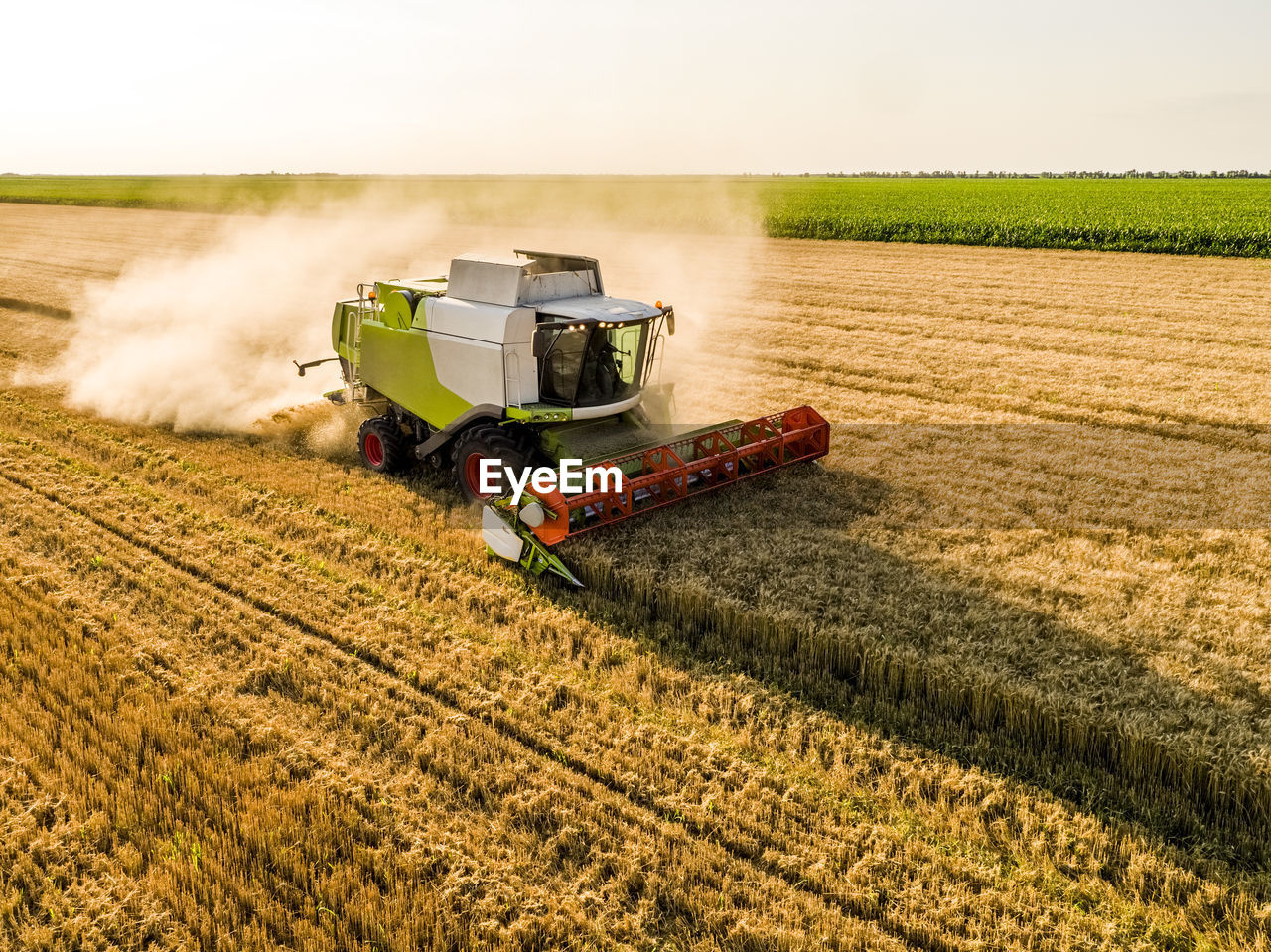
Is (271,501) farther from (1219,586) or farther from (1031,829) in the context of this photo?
(1219,586)

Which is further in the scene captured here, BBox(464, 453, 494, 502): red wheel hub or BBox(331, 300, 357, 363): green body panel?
BBox(331, 300, 357, 363): green body panel

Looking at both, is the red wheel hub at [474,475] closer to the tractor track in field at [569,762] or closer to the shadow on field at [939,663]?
the shadow on field at [939,663]

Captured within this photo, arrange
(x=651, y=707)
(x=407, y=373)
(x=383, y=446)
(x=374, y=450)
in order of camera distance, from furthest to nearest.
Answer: (x=374, y=450) < (x=383, y=446) < (x=407, y=373) < (x=651, y=707)

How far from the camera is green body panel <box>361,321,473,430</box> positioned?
28.7 ft

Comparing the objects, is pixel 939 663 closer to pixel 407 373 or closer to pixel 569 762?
pixel 569 762

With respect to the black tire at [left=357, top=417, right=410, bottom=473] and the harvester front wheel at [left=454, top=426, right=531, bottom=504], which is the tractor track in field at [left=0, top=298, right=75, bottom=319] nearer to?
the black tire at [left=357, top=417, right=410, bottom=473]

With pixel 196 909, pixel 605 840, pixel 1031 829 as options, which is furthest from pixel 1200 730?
pixel 196 909

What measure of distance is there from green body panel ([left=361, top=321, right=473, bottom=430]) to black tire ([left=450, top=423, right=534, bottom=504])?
341 millimetres

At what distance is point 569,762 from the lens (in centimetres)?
496

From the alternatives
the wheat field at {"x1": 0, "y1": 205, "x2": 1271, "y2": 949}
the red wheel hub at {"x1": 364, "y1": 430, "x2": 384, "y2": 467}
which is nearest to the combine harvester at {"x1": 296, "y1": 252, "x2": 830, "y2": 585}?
the red wheel hub at {"x1": 364, "y1": 430, "x2": 384, "y2": 467}

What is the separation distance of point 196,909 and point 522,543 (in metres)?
3.64

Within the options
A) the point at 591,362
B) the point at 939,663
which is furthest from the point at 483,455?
the point at 939,663

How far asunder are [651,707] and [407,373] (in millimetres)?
5088

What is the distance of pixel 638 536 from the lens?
771cm
